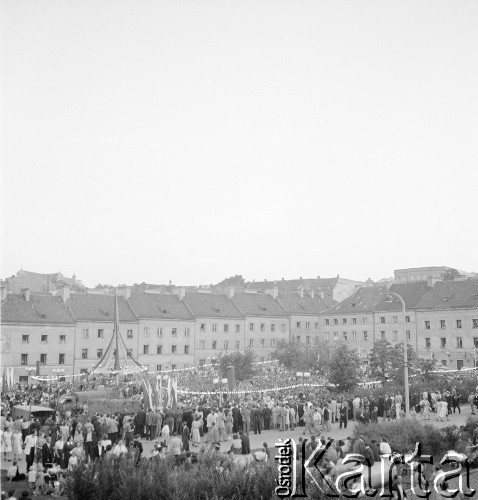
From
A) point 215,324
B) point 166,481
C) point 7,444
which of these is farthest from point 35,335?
point 166,481

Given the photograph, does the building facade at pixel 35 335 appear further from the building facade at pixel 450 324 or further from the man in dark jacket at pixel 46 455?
the man in dark jacket at pixel 46 455

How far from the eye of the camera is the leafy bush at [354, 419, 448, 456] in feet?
80.4

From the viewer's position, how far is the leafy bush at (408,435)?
80.4 feet

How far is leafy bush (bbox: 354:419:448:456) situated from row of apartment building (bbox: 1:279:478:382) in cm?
4327

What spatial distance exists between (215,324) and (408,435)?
61.5 meters

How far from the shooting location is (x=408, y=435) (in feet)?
81.4

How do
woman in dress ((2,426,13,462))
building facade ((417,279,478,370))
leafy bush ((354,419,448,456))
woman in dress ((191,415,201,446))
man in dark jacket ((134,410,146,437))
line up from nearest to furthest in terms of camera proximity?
woman in dress ((2,426,13,462)) < leafy bush ((354,419,448,456)) < woman in dress ((191,415,201,446)) < man in dark jacket ((134,410,146,437)) < building facade ((417,279,478,370))

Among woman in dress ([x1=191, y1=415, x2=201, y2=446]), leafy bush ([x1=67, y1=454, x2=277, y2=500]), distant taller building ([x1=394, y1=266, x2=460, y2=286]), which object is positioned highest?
distant taller building ([x1=394, y1=266, x2=460, y2=286])

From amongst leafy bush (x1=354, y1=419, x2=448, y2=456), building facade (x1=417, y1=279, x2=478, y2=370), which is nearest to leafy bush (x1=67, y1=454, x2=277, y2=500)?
leafy bush (x1=354, y1=419, x2=448, y2=456)

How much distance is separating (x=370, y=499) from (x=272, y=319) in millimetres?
75084

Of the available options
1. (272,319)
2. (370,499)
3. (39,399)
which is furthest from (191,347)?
(370,499)

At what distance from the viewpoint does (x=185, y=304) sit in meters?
85.4

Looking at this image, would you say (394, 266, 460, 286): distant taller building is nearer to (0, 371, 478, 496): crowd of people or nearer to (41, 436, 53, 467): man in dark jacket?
(0, 371, 478, 496): crowd of people

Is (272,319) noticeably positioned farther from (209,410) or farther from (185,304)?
(209,410)
